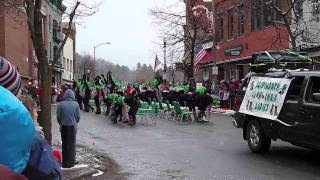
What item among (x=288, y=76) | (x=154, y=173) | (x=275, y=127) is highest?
(x=288, y=76)

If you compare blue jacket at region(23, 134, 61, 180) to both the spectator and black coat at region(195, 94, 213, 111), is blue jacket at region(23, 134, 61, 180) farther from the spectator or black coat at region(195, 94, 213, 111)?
black coat at region(195, 94, 213, 111)

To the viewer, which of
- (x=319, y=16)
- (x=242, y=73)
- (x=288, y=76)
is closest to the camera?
(x=288, y=76)

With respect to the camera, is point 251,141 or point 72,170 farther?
point 251,141

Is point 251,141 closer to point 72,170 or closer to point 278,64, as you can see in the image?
point 278,64

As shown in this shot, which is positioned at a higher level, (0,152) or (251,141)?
(0,152)

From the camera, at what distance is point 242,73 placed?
39.5 metres

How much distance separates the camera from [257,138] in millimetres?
12453

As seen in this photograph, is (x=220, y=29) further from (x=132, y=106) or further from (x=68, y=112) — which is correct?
(x=68, y=112)

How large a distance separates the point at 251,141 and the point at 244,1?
66.4 feet

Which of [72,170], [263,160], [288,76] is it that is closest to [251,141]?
[263,160]

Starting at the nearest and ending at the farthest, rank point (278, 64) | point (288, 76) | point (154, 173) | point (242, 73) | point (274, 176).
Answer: point (274, 176), point (154, 173), point (288, 76), point (278, 64), point (242, 73)

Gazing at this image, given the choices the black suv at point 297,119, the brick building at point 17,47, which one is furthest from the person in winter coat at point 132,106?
the brick building at point 17,47

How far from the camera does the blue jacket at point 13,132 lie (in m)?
2.38

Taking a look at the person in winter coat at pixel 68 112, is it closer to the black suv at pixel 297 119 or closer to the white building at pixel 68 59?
the black suv at pixel 297 119
